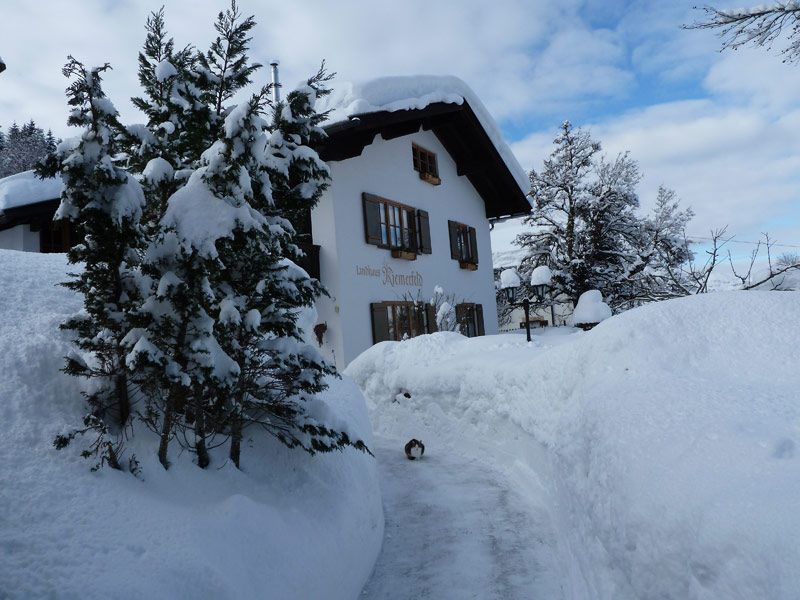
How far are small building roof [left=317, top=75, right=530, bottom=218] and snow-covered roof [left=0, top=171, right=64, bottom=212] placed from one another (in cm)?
622

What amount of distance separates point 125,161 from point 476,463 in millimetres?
5807

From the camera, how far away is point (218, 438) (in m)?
4.09

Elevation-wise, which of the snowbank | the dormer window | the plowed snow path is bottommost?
the plowed snow path

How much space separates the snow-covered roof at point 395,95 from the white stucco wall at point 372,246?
5.16 feet

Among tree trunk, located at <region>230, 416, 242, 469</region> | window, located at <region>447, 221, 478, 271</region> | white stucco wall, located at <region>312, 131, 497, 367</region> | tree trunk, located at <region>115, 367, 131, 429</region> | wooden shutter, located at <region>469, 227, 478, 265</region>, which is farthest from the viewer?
wooden shutter, located at <region>469, 227, 478, 265</region>

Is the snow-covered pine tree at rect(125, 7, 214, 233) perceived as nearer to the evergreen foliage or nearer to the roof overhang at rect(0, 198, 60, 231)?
the evergreen foliage

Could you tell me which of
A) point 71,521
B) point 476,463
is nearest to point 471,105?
point 476,463

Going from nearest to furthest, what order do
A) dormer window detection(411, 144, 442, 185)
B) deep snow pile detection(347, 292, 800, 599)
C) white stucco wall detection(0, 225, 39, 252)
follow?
deep snow pile detection(347, 292, 800, 599) → white stucco wall detection(0, 225, 39, 252) → dormer window detection(411, 144, 442, 185)

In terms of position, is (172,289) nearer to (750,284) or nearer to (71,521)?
(71,521)

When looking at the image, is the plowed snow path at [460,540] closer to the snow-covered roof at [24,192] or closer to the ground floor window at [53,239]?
the ground floor window at [53,239]

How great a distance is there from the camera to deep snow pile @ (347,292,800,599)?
2389mm

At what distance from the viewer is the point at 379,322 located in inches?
528

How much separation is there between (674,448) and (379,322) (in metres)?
10.6

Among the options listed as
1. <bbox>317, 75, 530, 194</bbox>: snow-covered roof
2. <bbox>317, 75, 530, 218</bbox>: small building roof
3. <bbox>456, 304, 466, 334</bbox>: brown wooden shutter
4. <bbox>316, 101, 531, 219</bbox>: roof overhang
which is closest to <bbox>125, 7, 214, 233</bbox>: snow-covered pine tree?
<bbox>317, 75, 530, 218</bbox>: small building roof
